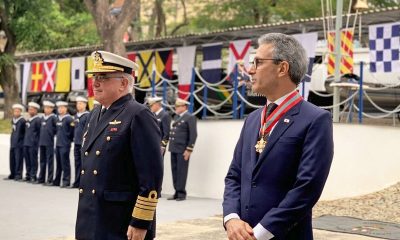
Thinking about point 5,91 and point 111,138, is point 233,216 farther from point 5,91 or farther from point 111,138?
point 5,91

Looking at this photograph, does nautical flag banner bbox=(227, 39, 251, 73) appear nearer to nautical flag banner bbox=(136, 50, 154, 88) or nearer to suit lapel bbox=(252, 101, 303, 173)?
nautical flag banner bbox=(136, 50, 154, 88)

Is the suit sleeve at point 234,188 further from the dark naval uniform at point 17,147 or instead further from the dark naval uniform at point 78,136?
the dark naval uniform at point 17,147

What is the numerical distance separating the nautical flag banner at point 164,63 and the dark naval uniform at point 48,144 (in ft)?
10.4

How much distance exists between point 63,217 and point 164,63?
26.4 feet

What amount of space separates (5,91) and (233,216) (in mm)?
20737

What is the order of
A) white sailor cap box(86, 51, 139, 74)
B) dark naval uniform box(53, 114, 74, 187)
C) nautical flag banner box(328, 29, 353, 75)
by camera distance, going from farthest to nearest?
dark naval uniform box(53, 114, 74, 187) → nautical flag banner box(328, 29, 353, 75) → white sailor cap box(86, 51, 139, 74)

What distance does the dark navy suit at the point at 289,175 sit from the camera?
318 cm

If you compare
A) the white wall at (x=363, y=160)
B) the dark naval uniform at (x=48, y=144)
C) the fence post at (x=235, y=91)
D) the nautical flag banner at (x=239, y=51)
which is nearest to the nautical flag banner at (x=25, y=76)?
the dark naval uniform at (x=48, y=144)

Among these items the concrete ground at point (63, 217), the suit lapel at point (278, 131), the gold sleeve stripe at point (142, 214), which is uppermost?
the suit lapel at point (278, 131)

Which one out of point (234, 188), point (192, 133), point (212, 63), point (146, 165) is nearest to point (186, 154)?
point (192, 133)

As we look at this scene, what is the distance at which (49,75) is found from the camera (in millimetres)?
20438

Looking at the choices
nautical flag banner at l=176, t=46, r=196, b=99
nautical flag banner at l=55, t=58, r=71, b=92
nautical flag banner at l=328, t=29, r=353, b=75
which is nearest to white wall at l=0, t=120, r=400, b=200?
nautical flag banner at l=328, t=29, r=353, b=75

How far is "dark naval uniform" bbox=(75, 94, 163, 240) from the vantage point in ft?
12.8

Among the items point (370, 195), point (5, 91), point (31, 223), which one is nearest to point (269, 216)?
Result: point (31, 223)
